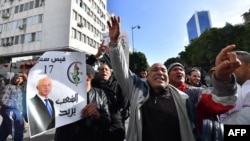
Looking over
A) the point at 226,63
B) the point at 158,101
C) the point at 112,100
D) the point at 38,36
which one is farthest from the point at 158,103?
the point at 38,36

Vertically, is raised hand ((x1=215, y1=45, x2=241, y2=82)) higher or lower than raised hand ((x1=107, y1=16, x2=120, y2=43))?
lower

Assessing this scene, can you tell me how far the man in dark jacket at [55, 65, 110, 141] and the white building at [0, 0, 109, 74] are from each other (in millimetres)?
26201

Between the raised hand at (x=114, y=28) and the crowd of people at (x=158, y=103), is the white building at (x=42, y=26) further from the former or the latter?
the raised hand at (x=114, y=28)

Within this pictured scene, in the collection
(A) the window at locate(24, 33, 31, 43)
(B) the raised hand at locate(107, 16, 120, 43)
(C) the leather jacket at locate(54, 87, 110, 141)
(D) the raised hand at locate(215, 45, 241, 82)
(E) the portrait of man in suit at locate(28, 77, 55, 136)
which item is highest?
(A) the window at locate(24, 33, 31, 43)

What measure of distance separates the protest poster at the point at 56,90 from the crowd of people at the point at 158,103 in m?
0.16

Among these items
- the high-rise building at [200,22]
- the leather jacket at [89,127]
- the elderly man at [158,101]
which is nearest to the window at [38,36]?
the leather jacket at [89,127]

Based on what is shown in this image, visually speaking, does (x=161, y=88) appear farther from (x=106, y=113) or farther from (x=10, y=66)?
(x=10, y=66)

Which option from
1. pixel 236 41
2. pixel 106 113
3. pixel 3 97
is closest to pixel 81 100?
pixel 106 113

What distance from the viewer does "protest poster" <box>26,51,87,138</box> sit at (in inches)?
79.1

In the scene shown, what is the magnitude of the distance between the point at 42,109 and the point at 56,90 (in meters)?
0.23

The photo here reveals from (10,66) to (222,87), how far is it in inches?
788

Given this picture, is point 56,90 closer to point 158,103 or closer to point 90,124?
point 90,124

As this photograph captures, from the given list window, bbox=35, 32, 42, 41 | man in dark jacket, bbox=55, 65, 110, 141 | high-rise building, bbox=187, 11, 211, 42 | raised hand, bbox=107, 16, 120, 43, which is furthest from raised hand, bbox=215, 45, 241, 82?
high-rise building, bbox=187, 11, 211, 42

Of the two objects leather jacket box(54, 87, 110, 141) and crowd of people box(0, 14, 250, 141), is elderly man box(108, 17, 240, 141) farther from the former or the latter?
leather jacket box(54, 87, 110, 141)
